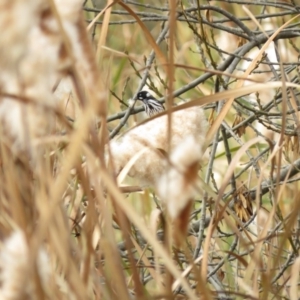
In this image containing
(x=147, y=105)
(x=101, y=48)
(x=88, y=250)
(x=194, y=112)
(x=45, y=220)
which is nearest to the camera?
(x=45, y=220)

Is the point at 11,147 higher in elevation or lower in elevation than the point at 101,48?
lower

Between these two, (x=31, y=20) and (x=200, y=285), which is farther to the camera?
(x=200, y=285)

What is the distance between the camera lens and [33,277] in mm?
499

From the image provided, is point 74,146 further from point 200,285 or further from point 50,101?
point 200,285

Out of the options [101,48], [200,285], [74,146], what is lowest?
[200,285]

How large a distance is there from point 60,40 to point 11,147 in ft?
0.45

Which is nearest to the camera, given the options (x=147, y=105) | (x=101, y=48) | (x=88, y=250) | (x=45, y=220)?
(x=45, y=220)

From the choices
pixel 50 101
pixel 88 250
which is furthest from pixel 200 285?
pixel 50 101

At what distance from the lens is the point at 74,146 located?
47 cm

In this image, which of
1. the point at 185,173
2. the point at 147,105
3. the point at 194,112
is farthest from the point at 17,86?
the point at 147,105

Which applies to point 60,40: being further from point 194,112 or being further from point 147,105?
point 147,105

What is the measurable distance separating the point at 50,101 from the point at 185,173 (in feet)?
0.36

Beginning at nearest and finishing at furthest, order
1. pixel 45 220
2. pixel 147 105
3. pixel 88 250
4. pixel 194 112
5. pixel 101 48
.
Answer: pixel 45 220 < pixel 88 250 < pixel 101 48 < pixel 194 112 < pixel 147 105

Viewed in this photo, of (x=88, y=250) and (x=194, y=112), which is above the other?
(x=194, y=112)
